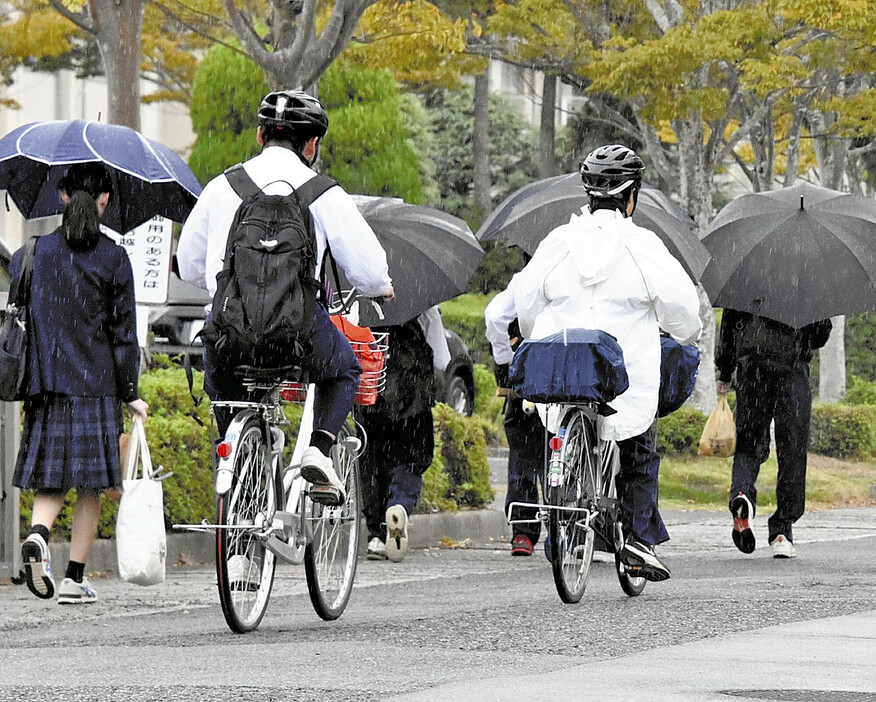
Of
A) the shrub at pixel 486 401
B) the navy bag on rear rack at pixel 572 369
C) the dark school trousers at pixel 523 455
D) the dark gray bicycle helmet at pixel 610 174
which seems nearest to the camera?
the navy bag on rear rack at pixel 572 369

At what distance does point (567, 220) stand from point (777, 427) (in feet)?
5.28

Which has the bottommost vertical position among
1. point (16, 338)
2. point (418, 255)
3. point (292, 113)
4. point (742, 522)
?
point (742, 522)

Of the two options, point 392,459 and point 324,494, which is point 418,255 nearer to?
point 392,459

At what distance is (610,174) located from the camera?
7395 millimetres

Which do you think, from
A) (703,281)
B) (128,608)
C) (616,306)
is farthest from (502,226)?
(128,608)

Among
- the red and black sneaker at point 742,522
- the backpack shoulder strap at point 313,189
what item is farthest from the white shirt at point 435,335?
the backpack shoulder strap at point 313,189

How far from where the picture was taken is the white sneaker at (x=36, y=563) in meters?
6.80

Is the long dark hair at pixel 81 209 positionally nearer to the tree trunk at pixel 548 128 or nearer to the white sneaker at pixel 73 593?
the white sneaker at pixel 73 593

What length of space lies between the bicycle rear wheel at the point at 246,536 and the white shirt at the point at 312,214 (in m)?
0.61

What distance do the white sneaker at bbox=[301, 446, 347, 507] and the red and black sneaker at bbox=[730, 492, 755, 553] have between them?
12.5 feet

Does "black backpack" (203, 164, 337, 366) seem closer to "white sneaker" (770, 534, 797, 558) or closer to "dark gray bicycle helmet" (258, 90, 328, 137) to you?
"dark gray bicycle helmet" (258, 90, 328, 137)

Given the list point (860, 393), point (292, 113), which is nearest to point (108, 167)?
point (292, 113)

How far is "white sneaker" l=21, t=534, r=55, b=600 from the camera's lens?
22.3ft

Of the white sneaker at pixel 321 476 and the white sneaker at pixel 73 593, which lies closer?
the white sneaker at pixel 321 476
